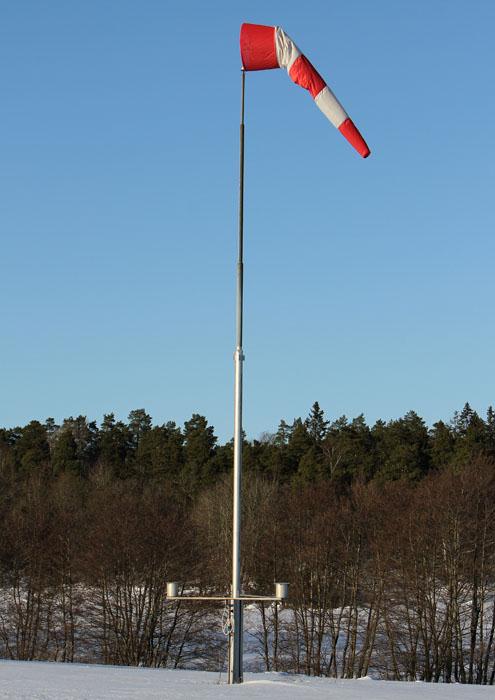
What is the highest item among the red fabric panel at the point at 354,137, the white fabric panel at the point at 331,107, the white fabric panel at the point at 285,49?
the white fabric panel at the point at 285,49

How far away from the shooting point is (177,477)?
285ft

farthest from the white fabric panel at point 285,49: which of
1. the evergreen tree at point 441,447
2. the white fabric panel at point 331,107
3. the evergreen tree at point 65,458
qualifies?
the evergreen tree at point 65,458

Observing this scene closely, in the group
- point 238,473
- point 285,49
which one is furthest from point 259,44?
point 238,473

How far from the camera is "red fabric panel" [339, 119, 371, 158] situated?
16094 mm

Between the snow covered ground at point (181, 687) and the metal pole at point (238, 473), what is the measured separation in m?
0.42

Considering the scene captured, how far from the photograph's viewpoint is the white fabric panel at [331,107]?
16.2 meters

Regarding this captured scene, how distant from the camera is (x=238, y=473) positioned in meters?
15.2

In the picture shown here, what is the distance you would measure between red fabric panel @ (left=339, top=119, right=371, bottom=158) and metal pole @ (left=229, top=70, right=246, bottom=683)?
67.2 inches

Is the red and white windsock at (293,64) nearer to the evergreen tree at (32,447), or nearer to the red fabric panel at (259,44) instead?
the red fabric panel at (259,44)

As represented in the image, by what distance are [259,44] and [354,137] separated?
2.21 meters

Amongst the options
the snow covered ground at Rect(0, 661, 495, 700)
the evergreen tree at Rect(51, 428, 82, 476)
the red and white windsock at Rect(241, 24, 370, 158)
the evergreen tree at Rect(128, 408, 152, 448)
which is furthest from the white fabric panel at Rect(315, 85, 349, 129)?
the evergreen tree at Rect(128, 408, 152, 448)

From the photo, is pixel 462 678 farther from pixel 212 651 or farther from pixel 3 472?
pixel 3 472

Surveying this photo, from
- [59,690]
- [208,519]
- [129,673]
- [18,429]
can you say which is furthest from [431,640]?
[18,429]

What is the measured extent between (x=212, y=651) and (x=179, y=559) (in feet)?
15.5
